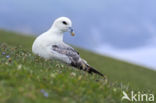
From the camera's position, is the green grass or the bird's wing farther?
the bird's wing

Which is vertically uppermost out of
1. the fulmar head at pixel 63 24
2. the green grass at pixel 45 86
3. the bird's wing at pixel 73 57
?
the fulmar head at pixel 63 24

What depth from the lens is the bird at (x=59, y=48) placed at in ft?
50.0

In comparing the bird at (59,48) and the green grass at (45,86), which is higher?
the bird at (59,48)

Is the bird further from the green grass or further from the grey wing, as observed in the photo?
the green grass

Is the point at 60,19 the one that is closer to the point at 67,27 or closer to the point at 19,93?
the point at 67,27

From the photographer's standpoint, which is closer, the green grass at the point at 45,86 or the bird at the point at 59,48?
the green grass at the point at 45,86

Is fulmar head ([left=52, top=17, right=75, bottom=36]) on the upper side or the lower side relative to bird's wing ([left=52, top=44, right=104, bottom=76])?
upper

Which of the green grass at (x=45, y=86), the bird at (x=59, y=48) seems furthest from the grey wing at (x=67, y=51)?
the green grass at (x=45, y=86)

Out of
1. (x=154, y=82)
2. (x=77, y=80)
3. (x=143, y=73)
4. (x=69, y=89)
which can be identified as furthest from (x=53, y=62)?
(x=143, y=73)

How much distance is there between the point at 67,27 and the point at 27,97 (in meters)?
7.23

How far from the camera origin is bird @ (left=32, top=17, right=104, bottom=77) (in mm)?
15234

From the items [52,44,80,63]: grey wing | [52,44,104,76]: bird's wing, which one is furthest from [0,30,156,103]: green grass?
[52,44,80,63]: grey wing

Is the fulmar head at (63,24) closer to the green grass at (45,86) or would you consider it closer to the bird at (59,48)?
the bird at (59,48)

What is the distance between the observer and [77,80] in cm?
1162
